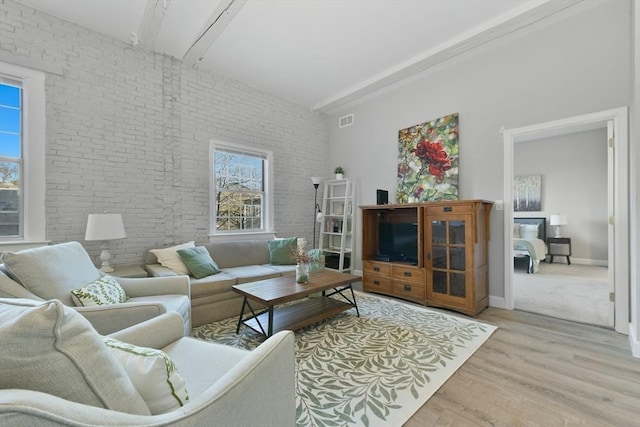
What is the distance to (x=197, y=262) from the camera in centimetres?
313

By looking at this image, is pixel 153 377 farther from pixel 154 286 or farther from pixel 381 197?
pixel 381 197

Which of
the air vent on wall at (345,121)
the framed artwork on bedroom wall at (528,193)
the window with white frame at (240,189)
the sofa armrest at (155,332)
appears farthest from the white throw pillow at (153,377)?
the framed artwork on bedroom wall at (528,193)

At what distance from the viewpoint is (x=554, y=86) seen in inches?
119

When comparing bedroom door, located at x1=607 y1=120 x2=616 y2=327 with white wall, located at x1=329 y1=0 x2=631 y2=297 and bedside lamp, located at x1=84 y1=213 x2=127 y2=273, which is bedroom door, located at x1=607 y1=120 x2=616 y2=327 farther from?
bedside lamp, located at x1=84 y1=213 x2=127 y2=273

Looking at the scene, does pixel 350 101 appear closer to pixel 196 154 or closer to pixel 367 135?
pixel 367 135

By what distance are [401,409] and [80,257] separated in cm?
253

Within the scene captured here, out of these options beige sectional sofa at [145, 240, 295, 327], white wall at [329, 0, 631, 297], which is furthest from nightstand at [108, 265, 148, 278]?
white wall at [329, 0, 631, 297]

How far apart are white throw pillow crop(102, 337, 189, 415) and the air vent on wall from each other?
4.87 meters

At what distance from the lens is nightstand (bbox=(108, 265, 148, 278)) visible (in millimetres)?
2844

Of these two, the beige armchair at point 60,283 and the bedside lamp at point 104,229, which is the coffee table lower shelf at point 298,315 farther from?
the bedside lamp at point 104,229

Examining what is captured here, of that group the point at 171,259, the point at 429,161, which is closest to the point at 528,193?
the point at 429,161

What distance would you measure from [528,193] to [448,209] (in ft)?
16.4

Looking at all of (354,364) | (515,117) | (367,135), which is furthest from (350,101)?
(354,364)

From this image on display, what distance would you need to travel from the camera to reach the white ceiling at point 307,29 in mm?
2766
